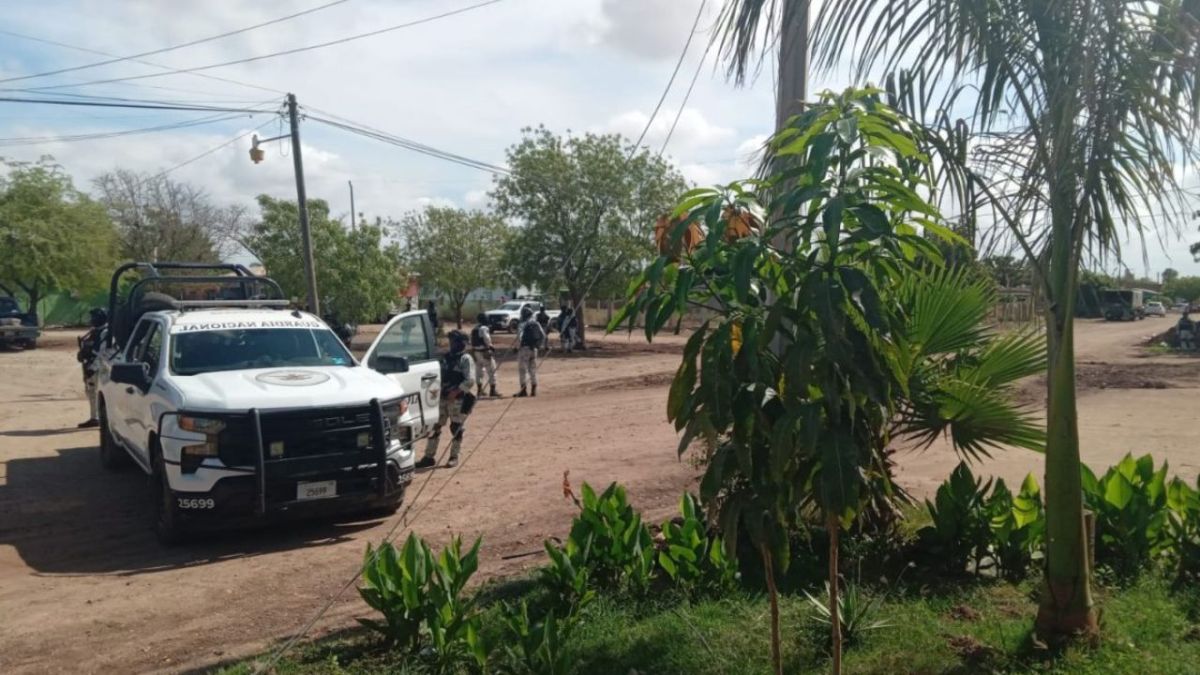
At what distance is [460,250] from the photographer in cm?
4216

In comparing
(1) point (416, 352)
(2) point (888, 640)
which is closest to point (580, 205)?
(1) point (416, 352)

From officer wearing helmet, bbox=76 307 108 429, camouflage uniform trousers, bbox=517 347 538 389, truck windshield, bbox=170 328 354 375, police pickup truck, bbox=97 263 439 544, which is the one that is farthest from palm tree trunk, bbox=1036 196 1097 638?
camouflage uniform trousers, bbox=517 347 538 389

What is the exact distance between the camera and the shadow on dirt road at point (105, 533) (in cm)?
745

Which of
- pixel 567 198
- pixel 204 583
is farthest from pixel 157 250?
pixel 204 583

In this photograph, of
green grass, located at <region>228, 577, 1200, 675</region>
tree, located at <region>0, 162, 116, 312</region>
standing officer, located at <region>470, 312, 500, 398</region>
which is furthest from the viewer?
tree, located at <region>0, 162, 116, 312</region>

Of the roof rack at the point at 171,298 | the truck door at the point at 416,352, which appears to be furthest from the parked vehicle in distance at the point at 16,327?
the truck door at the point at 416,352

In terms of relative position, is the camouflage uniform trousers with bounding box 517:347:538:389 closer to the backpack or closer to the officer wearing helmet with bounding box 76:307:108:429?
the backpack

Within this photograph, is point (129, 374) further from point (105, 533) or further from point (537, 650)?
point (537, 650)

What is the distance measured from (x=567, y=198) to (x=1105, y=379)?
60.3ft

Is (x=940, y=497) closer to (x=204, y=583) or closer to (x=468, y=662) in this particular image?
(x=468, y=662)

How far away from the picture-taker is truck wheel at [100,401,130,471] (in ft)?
36.0

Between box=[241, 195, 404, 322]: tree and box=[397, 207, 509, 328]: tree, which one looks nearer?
box=[241, 195, 404, 322]: tree

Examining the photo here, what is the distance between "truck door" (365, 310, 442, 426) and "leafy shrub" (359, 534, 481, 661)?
19.1 feet

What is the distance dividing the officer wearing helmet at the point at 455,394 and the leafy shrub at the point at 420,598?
6.07 m
